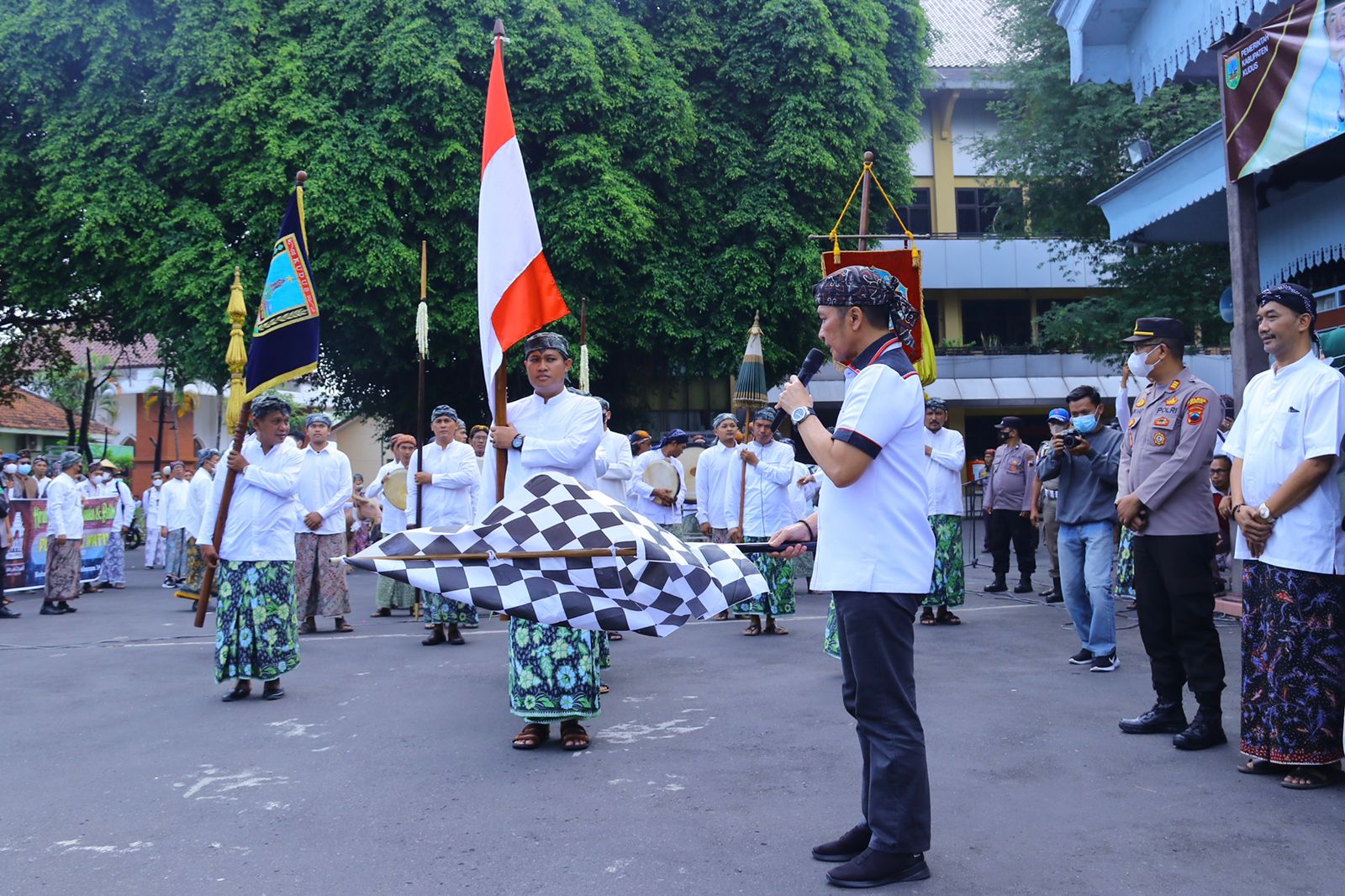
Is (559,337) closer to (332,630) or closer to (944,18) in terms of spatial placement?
(332,630)

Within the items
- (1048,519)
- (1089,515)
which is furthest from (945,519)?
(1089,515)

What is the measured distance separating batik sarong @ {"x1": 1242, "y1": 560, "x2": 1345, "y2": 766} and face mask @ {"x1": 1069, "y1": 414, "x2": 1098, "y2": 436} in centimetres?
265

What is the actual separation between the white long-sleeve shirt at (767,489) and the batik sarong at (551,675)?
16.3 ft

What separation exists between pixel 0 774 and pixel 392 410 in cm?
1954

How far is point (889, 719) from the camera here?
3768 mm

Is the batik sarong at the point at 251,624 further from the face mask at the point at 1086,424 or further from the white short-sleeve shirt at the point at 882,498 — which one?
the face mask at the point at 1086,424

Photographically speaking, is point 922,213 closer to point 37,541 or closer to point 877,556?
point 37,541

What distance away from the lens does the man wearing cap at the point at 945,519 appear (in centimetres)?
1013

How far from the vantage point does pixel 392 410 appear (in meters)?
24.8

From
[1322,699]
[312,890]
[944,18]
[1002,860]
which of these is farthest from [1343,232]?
[944,18]

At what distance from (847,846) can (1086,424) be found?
439 cm

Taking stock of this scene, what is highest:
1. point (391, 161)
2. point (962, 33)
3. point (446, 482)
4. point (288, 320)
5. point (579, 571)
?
point (962, 33)

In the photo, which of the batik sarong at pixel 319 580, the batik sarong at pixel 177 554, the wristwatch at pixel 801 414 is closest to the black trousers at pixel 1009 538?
the batik sarong at pixel 319 580

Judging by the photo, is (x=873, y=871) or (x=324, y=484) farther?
(x=324, y=484)
